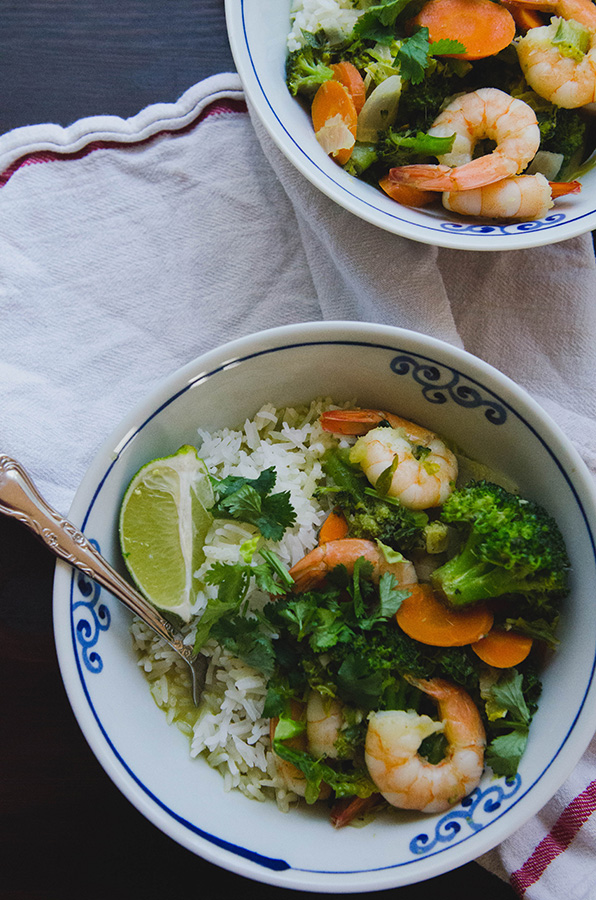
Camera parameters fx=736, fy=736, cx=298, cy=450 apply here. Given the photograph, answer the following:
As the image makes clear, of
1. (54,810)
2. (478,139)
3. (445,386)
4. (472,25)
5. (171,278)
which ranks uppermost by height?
(472,25)

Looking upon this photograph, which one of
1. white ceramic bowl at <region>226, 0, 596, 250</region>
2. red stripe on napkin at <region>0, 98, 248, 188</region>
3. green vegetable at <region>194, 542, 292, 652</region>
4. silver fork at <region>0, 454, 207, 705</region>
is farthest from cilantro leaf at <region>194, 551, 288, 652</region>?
red stripe on napkin at <region>0, 98, 248, 188</region>

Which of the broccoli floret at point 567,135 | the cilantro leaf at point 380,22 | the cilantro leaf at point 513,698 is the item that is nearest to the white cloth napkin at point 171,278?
the broccoli floret at point 567,135

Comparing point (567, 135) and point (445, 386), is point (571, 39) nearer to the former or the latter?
point (567, 135)

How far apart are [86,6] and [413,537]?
5.90 feet

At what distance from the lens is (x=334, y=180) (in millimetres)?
1763

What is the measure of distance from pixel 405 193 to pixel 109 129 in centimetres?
89

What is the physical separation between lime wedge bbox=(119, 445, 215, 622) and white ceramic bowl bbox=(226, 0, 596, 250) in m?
0.71

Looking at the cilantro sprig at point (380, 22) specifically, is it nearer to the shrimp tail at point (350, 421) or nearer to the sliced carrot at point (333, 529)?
the shrimp tail at point (350, 421)

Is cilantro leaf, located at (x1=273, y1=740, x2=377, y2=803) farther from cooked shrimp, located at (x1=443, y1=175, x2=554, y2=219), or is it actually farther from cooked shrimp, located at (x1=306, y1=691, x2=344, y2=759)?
cooked shrimp, located at (x1=443, y1=175, x2=554, y2=219)

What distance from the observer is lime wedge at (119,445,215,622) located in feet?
5.43

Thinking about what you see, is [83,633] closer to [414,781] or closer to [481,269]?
[414,781]

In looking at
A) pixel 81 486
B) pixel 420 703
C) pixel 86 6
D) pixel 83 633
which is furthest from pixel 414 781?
pixel 86 6

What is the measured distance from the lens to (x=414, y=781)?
1.50 meters

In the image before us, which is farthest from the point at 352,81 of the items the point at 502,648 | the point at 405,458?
the point at 502,648
